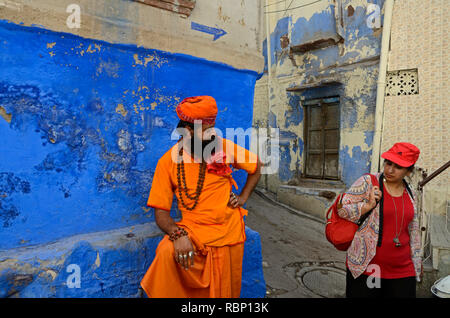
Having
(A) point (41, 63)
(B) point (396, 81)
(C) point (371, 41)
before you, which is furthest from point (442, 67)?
(A) point (41, 63)

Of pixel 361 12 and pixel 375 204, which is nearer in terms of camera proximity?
pixel 375 204

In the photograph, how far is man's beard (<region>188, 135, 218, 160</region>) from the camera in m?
2.09

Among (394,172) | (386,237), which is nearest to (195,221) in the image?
(386,237)

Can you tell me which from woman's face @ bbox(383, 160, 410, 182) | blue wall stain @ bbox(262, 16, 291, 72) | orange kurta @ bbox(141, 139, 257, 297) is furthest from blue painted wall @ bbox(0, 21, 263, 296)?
blue wall stain @ bbox(262, 16, 291, 72)

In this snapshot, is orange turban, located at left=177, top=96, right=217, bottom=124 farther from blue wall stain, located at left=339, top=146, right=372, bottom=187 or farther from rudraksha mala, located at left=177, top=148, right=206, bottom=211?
blue wall stain, located at left=339, top=146, right=372, bottom=187

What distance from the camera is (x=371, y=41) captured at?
22.3 feet

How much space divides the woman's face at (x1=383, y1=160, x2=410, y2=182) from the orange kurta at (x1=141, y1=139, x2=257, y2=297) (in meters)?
1.17

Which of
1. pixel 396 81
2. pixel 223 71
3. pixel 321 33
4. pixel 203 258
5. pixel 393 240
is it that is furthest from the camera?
pixel 321 33

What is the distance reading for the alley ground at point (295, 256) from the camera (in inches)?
149

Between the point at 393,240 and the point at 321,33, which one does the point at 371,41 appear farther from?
the point at 393,240

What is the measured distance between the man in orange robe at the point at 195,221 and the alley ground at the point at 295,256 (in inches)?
67.6

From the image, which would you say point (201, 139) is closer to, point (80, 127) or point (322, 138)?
point (80, 127)

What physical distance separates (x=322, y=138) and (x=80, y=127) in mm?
6655
